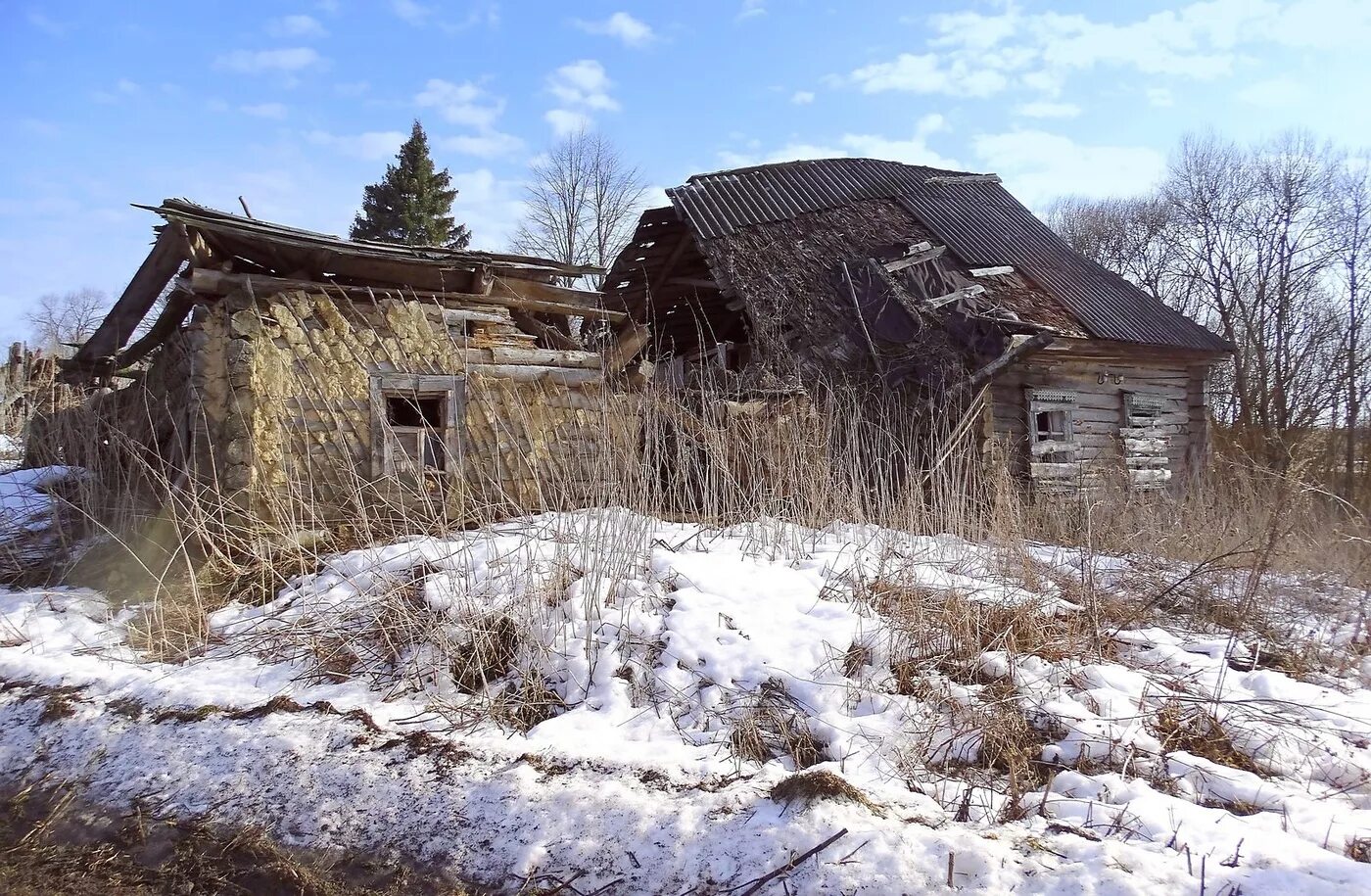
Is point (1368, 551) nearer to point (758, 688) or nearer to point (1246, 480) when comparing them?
point (1246, 480)

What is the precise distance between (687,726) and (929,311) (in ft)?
27.9

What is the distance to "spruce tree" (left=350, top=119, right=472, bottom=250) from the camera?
2416 cm

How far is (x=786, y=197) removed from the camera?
12.9m

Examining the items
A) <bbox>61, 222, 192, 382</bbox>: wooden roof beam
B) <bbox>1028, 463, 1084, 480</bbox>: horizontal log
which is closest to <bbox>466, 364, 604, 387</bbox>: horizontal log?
<bbox>61, 222, 192, 382</bbox>: wooden roof beam

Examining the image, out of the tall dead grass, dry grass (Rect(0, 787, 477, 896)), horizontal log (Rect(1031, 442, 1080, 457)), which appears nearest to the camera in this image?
dry grass (Rect(0, 787, 477, 896))

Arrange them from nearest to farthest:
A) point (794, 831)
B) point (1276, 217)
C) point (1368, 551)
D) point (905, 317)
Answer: point (794, 831) < point (1368, 551) < point (905, 317) < point (1276, 217)

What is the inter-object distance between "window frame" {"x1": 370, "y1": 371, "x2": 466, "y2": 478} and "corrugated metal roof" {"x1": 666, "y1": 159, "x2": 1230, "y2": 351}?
551cm

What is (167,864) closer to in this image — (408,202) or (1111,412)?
(1111,412)

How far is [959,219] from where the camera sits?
13.5 meters

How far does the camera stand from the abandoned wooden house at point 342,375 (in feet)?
20.2

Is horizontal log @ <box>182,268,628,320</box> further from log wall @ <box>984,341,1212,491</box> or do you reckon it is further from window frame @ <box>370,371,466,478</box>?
log wall @ <box>984,341,1212,491</box>

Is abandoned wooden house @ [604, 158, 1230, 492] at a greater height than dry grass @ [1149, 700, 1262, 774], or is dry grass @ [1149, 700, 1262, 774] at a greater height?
abandoned wooden house @ [604, 158, 1230, 492]

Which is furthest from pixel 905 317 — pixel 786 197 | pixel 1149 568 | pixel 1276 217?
pixel 1276 217

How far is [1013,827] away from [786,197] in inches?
460
